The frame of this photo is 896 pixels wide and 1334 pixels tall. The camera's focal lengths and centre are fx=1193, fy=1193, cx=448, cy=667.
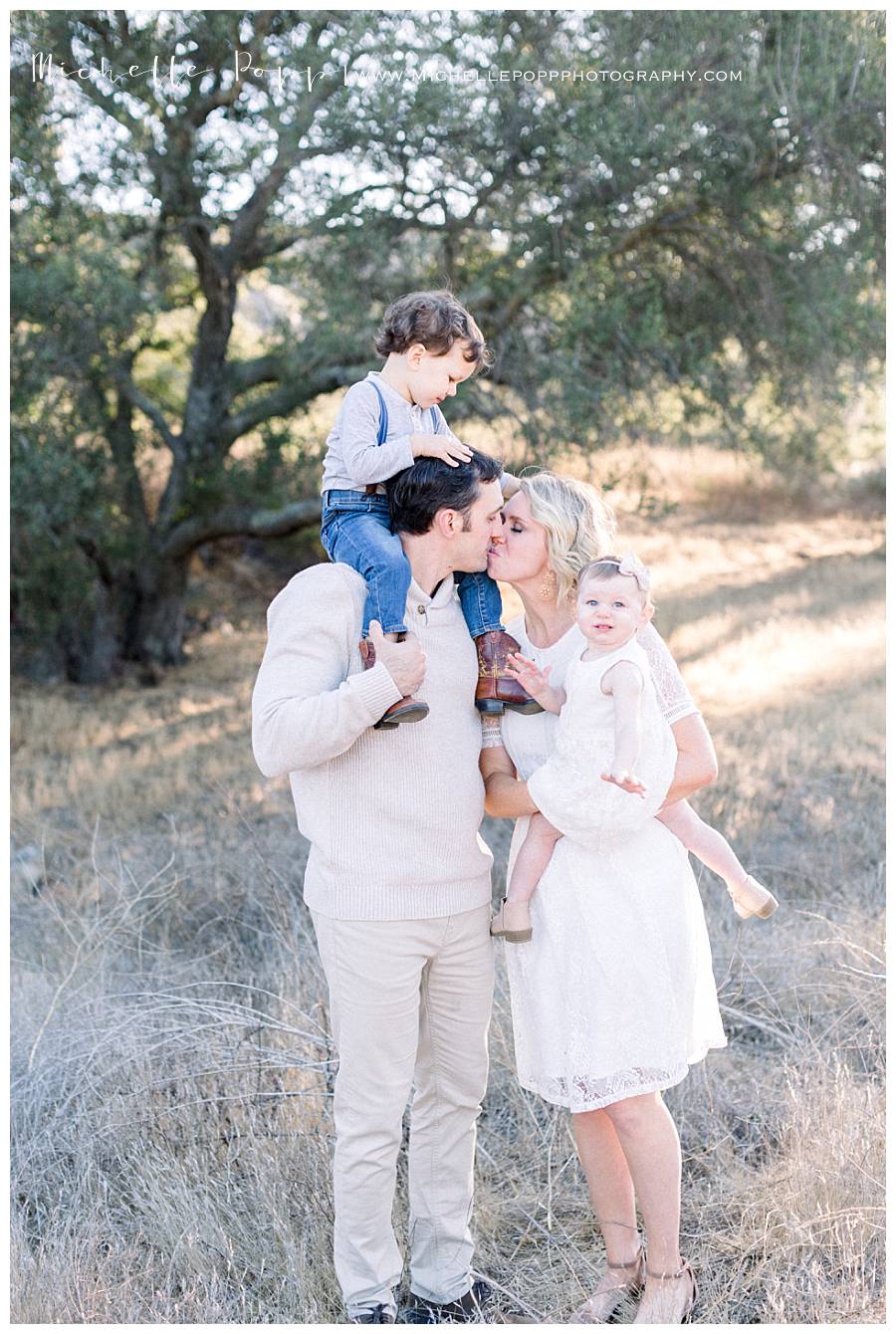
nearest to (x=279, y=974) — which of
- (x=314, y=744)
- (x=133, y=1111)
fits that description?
(x=133, y=1111)

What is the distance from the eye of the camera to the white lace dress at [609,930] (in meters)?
2.66

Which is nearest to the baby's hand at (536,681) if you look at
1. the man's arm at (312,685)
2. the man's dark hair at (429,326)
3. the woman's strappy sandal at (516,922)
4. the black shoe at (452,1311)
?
the man's arm at (312,685)

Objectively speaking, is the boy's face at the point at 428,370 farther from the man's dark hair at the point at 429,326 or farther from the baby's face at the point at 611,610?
the baby's face at the point at 611,610

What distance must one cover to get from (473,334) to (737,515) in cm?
2056

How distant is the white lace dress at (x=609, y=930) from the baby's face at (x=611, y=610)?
2.5 inches

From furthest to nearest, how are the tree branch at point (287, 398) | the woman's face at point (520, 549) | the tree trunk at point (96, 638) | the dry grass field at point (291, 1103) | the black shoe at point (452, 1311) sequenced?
1. the tree trunk at point (96, 638)
2. the tree branch at point (287, 398)
3. the dry grass field at point (291, 1103)
4. the black shoe at point (452, 1311)
5. the woman's face at point (520, 549)

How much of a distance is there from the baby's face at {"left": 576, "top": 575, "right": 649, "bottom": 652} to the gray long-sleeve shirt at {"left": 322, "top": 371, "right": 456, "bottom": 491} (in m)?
0.57

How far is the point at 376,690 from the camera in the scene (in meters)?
2.50

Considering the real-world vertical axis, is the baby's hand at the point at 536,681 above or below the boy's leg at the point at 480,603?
below

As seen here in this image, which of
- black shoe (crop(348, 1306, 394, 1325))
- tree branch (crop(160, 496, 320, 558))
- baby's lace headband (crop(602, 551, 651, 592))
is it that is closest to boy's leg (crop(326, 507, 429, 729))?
baby's lace headband (crop(602, 551, 651, 592))

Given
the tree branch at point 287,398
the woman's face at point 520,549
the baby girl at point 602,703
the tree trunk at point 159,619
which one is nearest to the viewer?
the baby girl at point 602,703

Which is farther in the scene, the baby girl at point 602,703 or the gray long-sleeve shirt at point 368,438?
the gray long-sleeve shirt at point 368,438

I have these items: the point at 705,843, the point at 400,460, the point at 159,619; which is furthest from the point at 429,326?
the point at 159,619

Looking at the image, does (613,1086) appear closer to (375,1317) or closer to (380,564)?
(375,1317)
